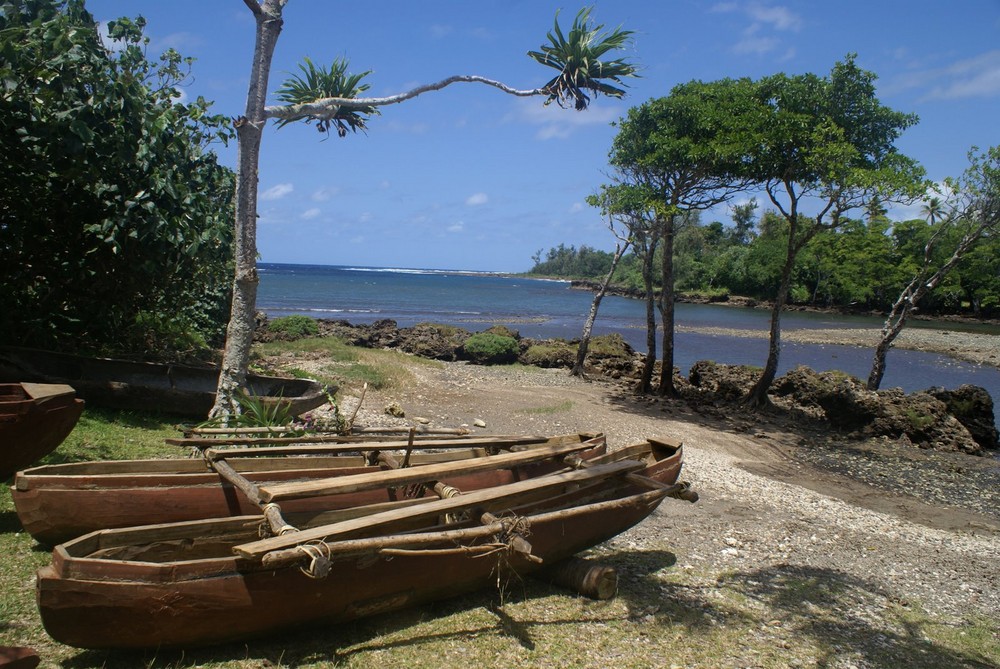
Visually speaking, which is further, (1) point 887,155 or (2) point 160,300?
(1) point 887,155

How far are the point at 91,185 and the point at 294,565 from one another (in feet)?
27.5

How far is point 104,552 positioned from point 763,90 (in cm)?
1694

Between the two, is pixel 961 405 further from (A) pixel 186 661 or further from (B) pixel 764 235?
(B) pixel 764 235

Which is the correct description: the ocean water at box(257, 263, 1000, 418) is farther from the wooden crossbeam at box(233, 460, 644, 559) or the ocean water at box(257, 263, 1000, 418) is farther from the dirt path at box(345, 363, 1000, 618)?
the wooden crossbeam at box(233, 460, 644, 559)

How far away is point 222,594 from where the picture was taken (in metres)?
4.00

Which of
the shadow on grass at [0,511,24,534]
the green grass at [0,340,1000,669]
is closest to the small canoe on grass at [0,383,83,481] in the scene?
the shadow on grass at [0,511,24,534]

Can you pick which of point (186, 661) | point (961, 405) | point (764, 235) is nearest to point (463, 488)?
point (186, 661)

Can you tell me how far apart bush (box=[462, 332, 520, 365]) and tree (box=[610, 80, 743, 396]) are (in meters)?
6.85

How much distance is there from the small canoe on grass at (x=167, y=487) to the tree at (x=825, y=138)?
12.1 metres

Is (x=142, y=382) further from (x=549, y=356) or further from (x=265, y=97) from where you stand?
(x=549, y=356)

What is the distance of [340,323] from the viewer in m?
32.4

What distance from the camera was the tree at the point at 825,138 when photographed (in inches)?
584

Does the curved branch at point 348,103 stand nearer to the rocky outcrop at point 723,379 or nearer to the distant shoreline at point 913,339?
the rocky outcrop at point 723,379

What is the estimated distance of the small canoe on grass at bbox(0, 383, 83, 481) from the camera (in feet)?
18.6
